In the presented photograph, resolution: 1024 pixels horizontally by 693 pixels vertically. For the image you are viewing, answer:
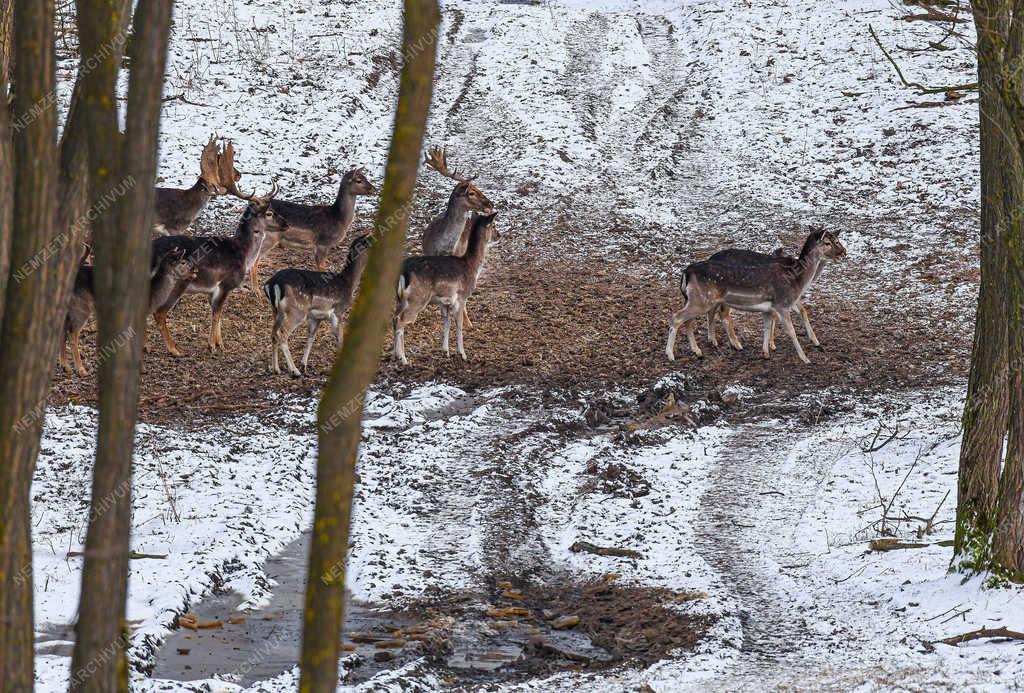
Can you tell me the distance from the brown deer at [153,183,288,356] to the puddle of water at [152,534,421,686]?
605 centimetres

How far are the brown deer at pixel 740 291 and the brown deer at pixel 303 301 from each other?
13.4ft

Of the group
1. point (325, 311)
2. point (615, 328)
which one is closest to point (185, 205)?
point (325, 311)

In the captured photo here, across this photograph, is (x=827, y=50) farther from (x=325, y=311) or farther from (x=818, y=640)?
(x=818, y=640)

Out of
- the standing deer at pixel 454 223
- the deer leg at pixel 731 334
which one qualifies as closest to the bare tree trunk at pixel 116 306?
the deer leg at pixel 731 334

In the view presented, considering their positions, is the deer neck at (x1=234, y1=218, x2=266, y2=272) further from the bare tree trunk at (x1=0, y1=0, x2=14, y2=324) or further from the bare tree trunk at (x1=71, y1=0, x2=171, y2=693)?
the bare tree trunk at (x1=71, y1=0, x2=171, y2=693)

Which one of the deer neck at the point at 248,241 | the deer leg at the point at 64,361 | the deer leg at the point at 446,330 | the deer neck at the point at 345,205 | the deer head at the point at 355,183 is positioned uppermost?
the deer head at the point at 355,183

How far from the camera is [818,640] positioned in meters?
7.34

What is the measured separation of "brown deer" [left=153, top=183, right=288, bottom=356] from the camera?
13406 mm

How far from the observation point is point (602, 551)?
29.5 ft

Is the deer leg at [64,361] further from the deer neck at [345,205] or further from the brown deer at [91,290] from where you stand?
the deer neck at [345,205]

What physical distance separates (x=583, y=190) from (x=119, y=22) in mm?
17676

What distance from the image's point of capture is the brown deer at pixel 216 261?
13406 millimetres

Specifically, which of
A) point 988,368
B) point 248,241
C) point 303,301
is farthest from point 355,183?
point 988,368

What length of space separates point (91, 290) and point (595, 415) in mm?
5793
